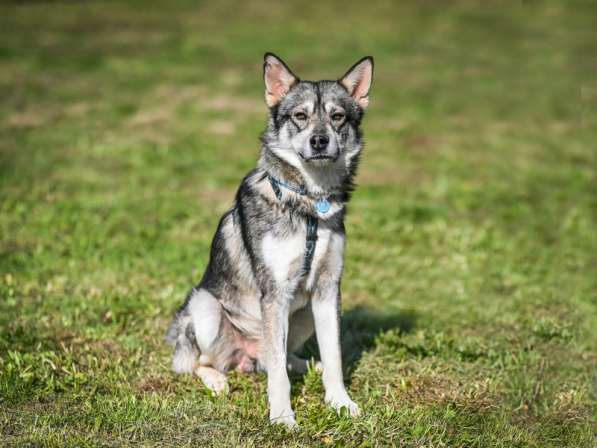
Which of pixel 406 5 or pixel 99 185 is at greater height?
pixel 406 5

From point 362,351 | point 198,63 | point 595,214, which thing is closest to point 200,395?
point 362,351

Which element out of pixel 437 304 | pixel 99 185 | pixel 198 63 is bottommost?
pixel 437 304

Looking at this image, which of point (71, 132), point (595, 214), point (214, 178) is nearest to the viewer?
point (595, 214)

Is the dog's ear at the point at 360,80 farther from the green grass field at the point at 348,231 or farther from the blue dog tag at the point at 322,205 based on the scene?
the green grass field at the point at 348,231

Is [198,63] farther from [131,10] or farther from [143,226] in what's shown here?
[143,226]

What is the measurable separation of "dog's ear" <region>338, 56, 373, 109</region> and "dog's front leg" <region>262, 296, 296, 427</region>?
5.18ft

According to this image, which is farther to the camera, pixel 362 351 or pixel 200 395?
pixel 362 351

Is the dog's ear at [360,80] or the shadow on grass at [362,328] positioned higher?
the dog's ear at [360,80]

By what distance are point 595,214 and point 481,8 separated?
1890 centimetres

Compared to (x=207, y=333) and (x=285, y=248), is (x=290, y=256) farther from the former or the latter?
(x=207, y=333)

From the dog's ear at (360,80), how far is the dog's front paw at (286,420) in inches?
87.1

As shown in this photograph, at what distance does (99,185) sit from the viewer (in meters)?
10.7

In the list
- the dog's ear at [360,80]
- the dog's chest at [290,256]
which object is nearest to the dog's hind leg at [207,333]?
the dog's chest at [290,256]

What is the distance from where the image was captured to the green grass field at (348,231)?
507cm
